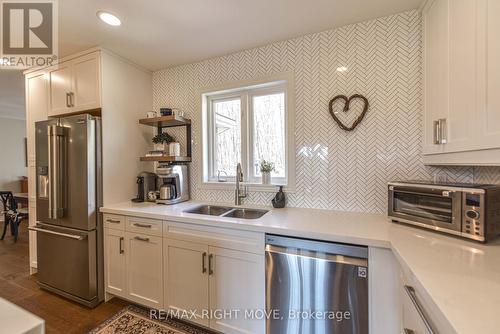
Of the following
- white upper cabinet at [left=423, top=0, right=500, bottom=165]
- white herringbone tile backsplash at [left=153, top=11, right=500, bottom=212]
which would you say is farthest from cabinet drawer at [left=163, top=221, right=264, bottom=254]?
white upper cabinet at [left=423, top=0, right=500, bottom=165]

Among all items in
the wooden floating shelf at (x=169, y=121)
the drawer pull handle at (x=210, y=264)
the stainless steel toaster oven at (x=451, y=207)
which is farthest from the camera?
the wooden floating shelf at (x=169, y=121)

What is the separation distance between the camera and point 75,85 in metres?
2.21

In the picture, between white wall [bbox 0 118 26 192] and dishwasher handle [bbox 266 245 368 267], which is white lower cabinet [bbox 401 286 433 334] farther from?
white wall [bbox 0 118 26 192]

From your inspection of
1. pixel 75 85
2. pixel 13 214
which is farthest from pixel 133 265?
pixel 13 214

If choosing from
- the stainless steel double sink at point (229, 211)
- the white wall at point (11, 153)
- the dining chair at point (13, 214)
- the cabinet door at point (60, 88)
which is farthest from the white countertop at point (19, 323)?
the white wall at point (11, 153)

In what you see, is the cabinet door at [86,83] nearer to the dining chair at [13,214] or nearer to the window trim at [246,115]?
the window trim at [246,115]

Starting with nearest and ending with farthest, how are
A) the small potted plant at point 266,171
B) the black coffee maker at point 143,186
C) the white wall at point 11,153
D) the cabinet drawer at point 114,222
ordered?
1. the cabinet drawer at point 114,222
2. the small potted plant at point 266,171
3. the black coffee maker at point 143,186
4. the white wall at point 11,153

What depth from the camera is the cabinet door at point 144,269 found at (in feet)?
5.85

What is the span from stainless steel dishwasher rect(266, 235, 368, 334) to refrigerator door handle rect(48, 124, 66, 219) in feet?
6.41

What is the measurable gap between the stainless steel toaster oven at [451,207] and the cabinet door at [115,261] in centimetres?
220

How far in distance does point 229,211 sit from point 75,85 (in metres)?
2.03

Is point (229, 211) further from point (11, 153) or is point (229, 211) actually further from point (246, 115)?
point (11, 153)

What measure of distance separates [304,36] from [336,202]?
4.86ft

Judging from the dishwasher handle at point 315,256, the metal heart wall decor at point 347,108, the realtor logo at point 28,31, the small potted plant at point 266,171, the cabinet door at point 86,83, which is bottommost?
the dishwasher handle at point 315,256
